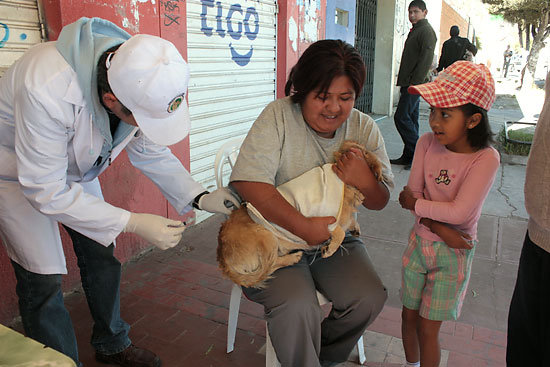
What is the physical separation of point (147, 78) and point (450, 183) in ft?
4.29

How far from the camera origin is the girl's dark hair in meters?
1.83

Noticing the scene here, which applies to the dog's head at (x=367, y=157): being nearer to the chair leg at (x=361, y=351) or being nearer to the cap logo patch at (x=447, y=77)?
the cap logo patch at (x=447, y=77)

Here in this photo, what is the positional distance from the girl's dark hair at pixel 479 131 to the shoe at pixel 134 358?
1.86 m

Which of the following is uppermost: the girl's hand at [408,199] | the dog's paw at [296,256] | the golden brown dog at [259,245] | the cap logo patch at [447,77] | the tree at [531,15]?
the tree at [531,15]

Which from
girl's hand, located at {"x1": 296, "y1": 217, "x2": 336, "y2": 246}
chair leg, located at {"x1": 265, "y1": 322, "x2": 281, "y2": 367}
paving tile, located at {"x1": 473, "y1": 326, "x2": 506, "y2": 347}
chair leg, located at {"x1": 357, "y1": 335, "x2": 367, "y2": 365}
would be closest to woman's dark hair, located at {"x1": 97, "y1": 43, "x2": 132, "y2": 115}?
girl's hand, located at {"x1": 296, "y1": 217, "x2": 336, "y2": 246}

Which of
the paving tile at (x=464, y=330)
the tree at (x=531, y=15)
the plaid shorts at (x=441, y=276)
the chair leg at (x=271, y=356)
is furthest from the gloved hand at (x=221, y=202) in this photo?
the tree at (x=531, y=15)

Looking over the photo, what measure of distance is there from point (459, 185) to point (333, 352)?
0.97 metres

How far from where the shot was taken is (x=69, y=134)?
174cm

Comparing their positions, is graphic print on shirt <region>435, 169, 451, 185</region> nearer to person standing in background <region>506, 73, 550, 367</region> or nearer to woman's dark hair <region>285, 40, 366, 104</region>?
person standing in background <region>506, 73, 550, 367</region>

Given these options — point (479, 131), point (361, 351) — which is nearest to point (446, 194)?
point (479, 131)

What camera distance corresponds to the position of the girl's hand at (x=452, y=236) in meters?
1.84

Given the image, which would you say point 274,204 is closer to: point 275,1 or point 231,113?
point 231,113

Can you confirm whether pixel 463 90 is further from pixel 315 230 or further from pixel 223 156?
pixel 223 156

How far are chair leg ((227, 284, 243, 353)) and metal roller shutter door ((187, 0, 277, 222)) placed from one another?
1850mm
